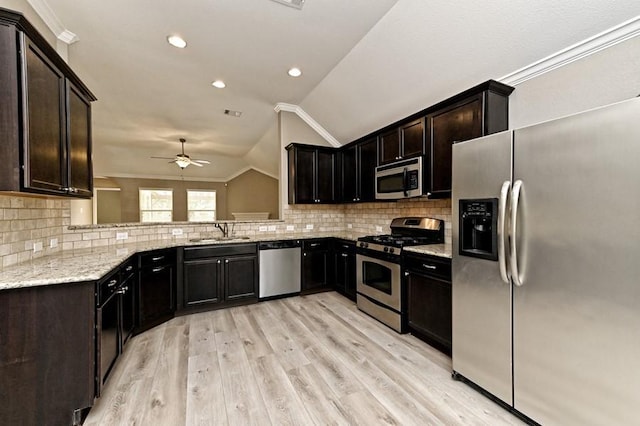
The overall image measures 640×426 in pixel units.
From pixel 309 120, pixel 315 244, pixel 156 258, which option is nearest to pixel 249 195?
pixel 309 120

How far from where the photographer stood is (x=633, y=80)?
5.81 ft

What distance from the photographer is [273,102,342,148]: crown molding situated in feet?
15.2

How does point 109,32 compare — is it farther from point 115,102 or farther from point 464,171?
point 464,171

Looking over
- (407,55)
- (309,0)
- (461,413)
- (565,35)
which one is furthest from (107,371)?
(565,35)

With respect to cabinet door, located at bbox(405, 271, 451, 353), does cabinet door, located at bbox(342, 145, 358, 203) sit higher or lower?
higher

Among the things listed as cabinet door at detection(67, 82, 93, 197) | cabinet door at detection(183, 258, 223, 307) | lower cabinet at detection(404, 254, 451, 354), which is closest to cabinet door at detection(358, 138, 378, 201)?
lower cabinet at detection(404, 254, 451, 354)

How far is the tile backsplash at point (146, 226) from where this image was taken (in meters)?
2.06

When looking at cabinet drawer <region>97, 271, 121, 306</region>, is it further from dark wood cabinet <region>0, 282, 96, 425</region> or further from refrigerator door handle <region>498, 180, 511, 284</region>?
refrigerator door handle <region>498, 180, 511, 284</region>

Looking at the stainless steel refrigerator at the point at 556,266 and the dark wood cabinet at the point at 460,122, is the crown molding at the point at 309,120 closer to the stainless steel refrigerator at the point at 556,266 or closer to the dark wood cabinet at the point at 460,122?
the dark wood cabinet at the point at 460,122

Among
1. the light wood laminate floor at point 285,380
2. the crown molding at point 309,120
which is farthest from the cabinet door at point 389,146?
the light wood laminate floor at point 285,380

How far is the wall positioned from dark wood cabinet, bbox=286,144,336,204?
17.4ft

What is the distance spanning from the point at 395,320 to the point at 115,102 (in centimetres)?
536

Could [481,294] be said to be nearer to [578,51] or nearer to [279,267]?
[578,51]

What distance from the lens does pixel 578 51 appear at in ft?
6.48
